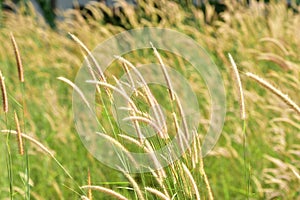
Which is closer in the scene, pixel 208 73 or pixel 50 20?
pixel 208 73

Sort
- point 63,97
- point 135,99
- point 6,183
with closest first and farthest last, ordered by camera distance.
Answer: point 135,99, point 6,183, point 63,97

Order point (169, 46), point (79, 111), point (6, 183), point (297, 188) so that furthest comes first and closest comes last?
point (169, 46) → point (79, 111) → point (6, 183) → point (297, 188)

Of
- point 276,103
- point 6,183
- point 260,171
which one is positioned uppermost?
point 276,103

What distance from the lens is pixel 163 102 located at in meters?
4.07

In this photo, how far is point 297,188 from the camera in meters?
2.39

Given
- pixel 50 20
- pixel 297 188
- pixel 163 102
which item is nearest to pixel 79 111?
pixel 163 102

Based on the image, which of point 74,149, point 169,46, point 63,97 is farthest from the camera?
point 169,46

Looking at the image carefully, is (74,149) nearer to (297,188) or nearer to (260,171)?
(260,171)

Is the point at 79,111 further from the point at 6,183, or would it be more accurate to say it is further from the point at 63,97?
the point at 6,183

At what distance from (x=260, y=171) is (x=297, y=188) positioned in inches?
21.2

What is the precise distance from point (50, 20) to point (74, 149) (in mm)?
9061

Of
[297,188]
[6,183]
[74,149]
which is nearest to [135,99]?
[297,188]

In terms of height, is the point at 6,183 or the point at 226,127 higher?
the point at 226,127

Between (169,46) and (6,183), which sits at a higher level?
(169,46)
